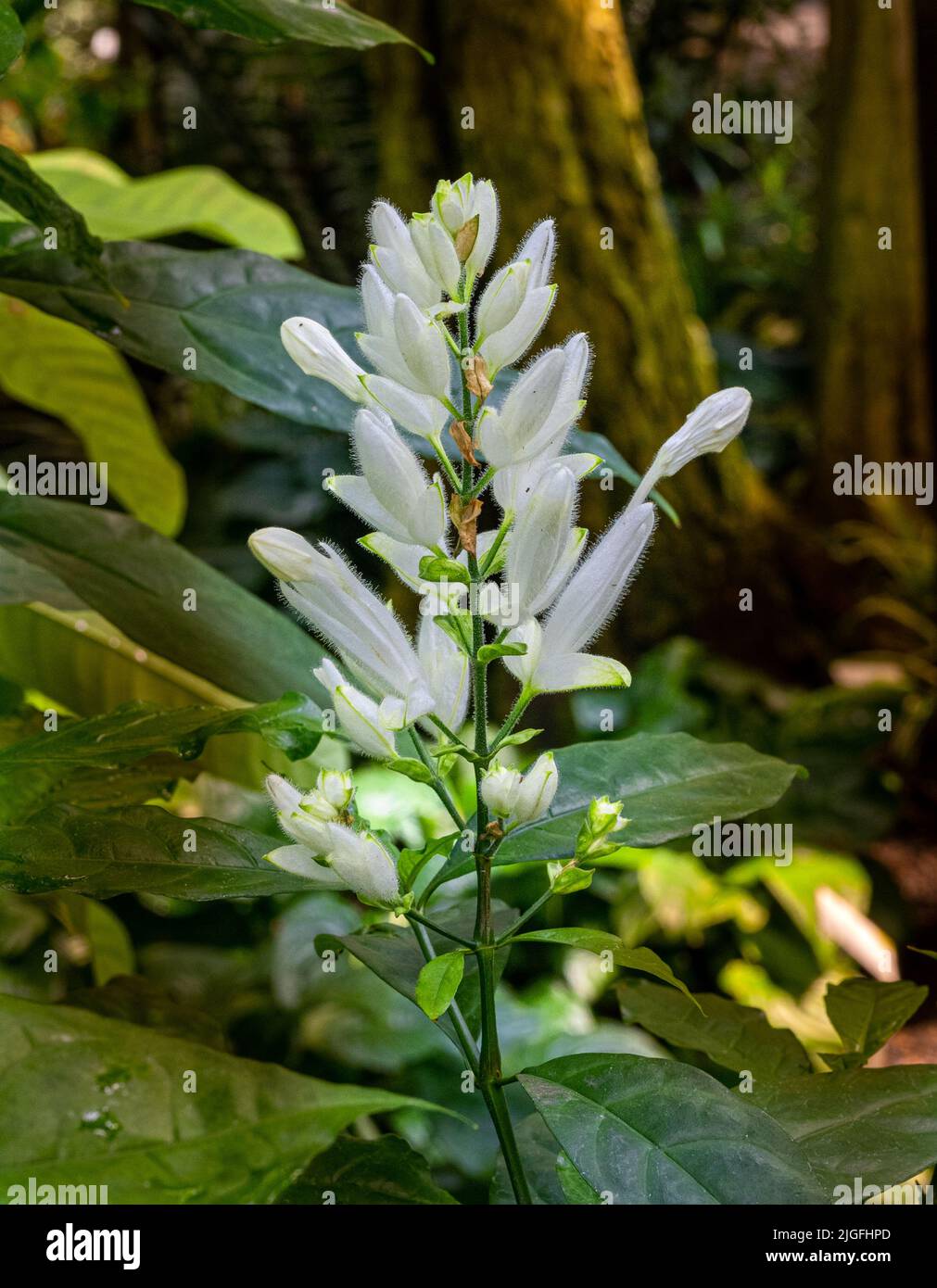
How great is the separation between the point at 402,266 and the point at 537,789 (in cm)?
17

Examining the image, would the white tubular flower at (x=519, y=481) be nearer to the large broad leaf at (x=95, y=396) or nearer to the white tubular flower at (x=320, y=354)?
the white tubular flower at (x=320, y=354)

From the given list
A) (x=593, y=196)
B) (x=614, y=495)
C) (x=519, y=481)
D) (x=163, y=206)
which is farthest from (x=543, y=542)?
(x=593, y=196)

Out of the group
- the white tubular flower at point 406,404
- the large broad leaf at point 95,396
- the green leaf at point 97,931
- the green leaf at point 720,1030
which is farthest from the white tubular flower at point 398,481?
the large broad leaf at point 95,396

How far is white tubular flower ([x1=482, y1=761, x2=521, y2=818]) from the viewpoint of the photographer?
1.05ft

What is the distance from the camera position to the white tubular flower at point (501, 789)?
0.32 meters

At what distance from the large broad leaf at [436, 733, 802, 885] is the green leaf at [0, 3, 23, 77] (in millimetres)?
322

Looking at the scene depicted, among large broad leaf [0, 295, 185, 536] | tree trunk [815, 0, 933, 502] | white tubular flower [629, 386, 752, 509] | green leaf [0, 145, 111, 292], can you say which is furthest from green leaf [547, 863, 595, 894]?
tree trunk [815, 0, 933, 502]

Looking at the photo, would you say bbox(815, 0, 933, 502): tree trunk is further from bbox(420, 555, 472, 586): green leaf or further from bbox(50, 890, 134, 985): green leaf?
bbox(420, 555, 472, 586): green leaf

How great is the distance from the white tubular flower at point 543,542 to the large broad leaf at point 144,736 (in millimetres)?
110

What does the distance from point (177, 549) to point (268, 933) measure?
2.38ft

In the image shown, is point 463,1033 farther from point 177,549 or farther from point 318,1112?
point 177,549

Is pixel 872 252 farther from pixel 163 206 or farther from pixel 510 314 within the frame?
pixel 510 314

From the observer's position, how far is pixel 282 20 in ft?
1.47
